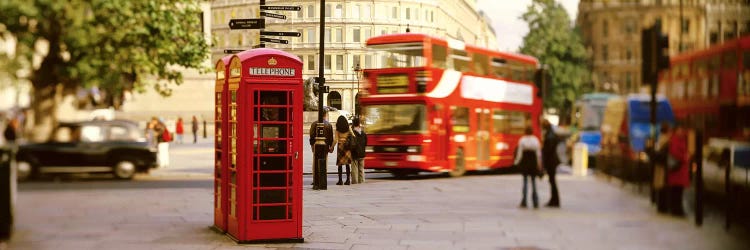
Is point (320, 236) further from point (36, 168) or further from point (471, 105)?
point (471, 105)

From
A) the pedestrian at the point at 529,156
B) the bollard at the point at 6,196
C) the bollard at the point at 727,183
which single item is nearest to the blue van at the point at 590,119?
the bollard at the point at 727,183

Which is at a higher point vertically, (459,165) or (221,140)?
(221,140)

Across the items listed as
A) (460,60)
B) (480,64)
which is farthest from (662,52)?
(460,60)

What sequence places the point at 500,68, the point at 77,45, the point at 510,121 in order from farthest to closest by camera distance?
1. the point at 510,121
2. the point at 500,68
3. the point at 77,45

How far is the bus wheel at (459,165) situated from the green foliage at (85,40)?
7.16 meters

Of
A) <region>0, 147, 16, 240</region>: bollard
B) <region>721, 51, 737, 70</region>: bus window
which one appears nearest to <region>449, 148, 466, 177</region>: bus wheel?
<region>0, 147, 16, 240</region>: bollard

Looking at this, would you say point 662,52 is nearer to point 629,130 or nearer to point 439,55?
point 629,130

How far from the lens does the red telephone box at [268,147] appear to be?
7.09 metres

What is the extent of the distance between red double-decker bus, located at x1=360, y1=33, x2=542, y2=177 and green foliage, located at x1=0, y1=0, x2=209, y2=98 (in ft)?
9.42

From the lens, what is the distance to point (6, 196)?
21.6 feet

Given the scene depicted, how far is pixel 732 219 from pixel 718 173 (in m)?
0.87

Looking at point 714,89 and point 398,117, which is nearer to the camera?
point 714,89

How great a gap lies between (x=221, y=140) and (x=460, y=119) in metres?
5.11

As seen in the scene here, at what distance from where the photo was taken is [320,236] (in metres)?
7.57
